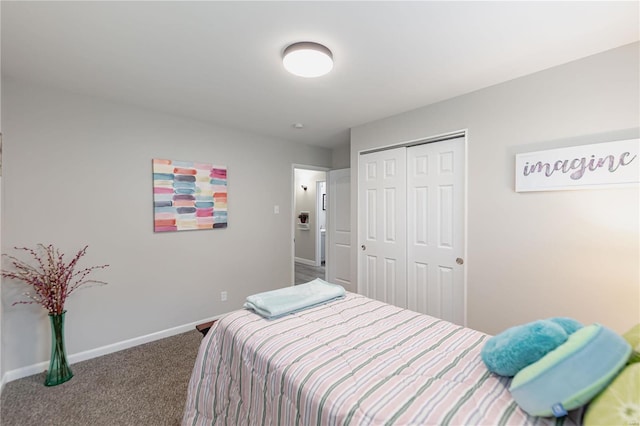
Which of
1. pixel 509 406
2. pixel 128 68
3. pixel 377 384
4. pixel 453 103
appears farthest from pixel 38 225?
pixel 453 103

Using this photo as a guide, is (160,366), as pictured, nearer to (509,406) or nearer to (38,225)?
(38,225)

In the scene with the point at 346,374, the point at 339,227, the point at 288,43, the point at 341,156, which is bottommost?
the point at 346,374

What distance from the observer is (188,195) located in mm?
3029

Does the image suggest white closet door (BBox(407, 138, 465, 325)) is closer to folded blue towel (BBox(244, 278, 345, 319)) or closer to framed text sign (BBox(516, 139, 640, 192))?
framed text sign (BBox(516, 139, 640, 192))

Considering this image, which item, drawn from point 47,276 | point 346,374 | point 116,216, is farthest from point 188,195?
point 346,374

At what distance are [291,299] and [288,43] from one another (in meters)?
1.62

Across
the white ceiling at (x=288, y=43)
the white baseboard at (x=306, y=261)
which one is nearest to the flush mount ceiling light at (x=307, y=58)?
the white ceiling at (x=288, y=43)

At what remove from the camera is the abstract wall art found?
2.83 meters

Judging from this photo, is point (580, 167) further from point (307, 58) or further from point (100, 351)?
point (100, 351)

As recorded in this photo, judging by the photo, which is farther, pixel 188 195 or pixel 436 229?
pixel 188 195

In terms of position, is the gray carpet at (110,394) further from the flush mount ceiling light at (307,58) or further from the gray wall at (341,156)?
the gray wall at (341,156)

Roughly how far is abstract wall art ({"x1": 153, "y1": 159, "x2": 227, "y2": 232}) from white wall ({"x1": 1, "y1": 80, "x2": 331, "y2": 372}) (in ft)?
A: 0.30

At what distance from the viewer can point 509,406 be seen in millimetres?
888

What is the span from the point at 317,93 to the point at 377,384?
2.23 meters
